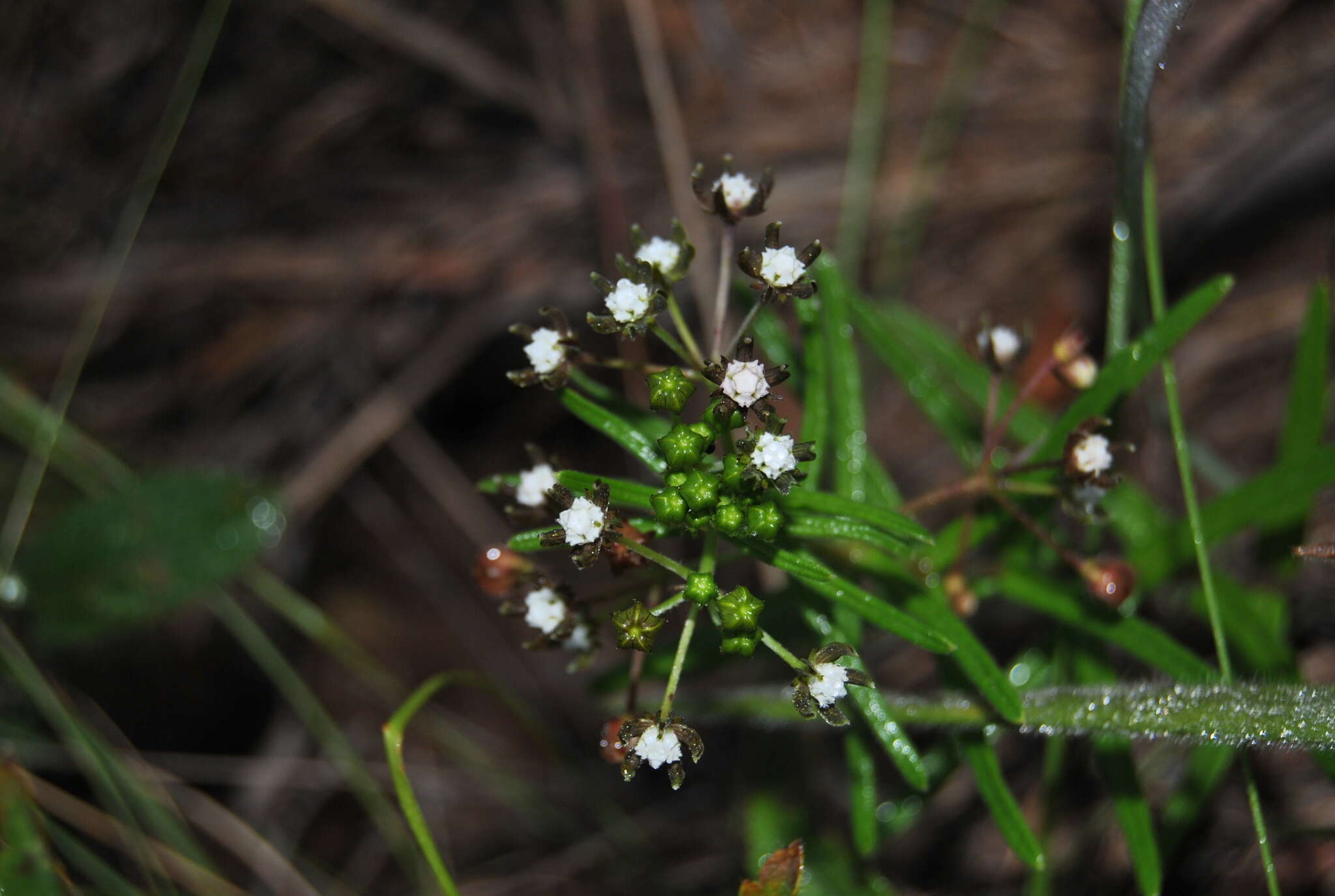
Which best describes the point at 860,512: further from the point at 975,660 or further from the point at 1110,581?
the point at 1110,581

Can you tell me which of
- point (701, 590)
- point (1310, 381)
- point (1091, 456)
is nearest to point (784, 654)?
point (701, 590)

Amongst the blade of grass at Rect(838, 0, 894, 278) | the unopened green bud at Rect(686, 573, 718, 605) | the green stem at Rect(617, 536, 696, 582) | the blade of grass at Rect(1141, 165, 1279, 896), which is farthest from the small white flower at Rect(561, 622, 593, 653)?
the blade of grass at Rect(838, 0, 894, 278)

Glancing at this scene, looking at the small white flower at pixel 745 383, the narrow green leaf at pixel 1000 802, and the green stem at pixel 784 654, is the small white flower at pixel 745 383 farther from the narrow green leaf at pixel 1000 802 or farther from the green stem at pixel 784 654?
the narrow green leaf at pixel 1000 802

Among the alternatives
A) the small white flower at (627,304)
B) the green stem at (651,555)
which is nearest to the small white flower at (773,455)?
the green stem at (651,555)

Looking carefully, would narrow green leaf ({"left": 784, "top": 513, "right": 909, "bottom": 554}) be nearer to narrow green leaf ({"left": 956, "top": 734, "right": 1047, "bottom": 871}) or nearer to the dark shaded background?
narrow green leaf ({"left": 956, "top": 734, "right": 1047, "bottom": 871})

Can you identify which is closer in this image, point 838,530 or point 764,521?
point 764,521
